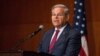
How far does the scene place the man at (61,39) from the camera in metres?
3.09

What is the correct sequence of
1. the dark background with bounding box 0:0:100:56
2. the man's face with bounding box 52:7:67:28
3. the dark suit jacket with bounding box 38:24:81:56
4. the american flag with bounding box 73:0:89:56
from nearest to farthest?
the dark suit jacket with bounding box 38:24:81:56, the man's face with bounding box 52:7:67:28, the american flag with bounding box 73:0:89:56, the dark background with bounding box 0:0:100:56

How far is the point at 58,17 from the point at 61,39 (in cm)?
31

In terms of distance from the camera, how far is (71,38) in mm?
3117

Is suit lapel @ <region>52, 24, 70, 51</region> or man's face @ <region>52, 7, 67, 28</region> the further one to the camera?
man's face @ <region>52, 7, 67, 28</region>

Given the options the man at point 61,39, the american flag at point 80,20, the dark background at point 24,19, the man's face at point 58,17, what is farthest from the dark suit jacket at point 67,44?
the dark background at point 24,19

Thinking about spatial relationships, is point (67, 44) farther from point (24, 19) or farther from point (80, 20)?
point (24, 19)

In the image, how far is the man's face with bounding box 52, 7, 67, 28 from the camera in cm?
325

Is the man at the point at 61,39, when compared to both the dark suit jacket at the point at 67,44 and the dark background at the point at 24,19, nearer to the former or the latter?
the dark suit jacket at the point at 67,44

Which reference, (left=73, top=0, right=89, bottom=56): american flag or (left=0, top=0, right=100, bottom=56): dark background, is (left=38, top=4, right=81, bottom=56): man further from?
(left=0, top=0, right=100, bottom=56): dark background

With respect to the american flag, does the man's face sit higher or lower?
higher

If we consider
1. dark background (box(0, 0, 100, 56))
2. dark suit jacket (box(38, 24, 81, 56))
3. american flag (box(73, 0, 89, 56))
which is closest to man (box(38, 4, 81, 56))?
dark suit jacket (box(38, 24, 81, 56))

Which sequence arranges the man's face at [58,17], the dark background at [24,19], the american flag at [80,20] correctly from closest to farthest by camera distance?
1. the man's face at [58,17]
2. the american flag at [80,20]
3. the dark background at [24,19]

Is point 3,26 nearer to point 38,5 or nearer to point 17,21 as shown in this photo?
point 17,21

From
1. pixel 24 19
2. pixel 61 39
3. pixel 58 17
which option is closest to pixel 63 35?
pixel 61 39
